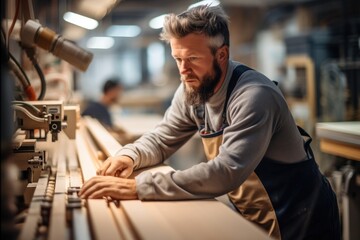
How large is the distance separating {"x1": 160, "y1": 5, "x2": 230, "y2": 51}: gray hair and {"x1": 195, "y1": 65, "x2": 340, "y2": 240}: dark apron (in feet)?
0.59

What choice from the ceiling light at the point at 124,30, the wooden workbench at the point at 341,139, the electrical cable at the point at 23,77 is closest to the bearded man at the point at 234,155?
the electrical cable at the point at 23,77

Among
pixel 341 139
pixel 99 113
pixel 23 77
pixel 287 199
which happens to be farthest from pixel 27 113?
pixel 99 113

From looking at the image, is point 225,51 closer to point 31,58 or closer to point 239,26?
point 31,58

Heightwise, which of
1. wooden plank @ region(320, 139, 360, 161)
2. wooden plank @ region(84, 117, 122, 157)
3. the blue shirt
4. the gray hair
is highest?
the gray hair

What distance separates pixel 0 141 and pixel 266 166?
4.27 feet

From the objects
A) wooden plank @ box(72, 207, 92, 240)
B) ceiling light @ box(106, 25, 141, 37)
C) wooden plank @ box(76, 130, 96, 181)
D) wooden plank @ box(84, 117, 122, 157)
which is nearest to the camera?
wooden plank @ box(72, 207, 92, 240)

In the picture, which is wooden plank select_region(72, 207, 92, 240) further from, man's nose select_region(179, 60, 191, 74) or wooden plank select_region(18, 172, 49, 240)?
man's nose select_region(179, 60, 191, 74)

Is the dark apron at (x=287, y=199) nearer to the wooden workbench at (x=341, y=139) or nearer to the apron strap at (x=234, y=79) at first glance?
the apron strap at (x=234, y=79)

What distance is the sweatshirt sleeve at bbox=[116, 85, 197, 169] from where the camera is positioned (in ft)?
8.26

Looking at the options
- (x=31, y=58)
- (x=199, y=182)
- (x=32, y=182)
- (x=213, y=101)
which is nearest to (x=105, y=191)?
(x=199, y=182)

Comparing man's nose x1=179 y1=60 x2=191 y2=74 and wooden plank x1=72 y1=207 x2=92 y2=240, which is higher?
man's nose x1=179 y1=60 x2=191 y2=74

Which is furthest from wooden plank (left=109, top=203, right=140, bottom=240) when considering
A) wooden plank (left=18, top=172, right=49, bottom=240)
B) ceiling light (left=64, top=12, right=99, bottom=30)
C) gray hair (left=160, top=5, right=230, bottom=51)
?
ceiling light (left=64, top=12, right=99, bottom=30)

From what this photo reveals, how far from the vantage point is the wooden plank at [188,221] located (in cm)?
150

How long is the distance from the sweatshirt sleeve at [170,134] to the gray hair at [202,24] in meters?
0.41
